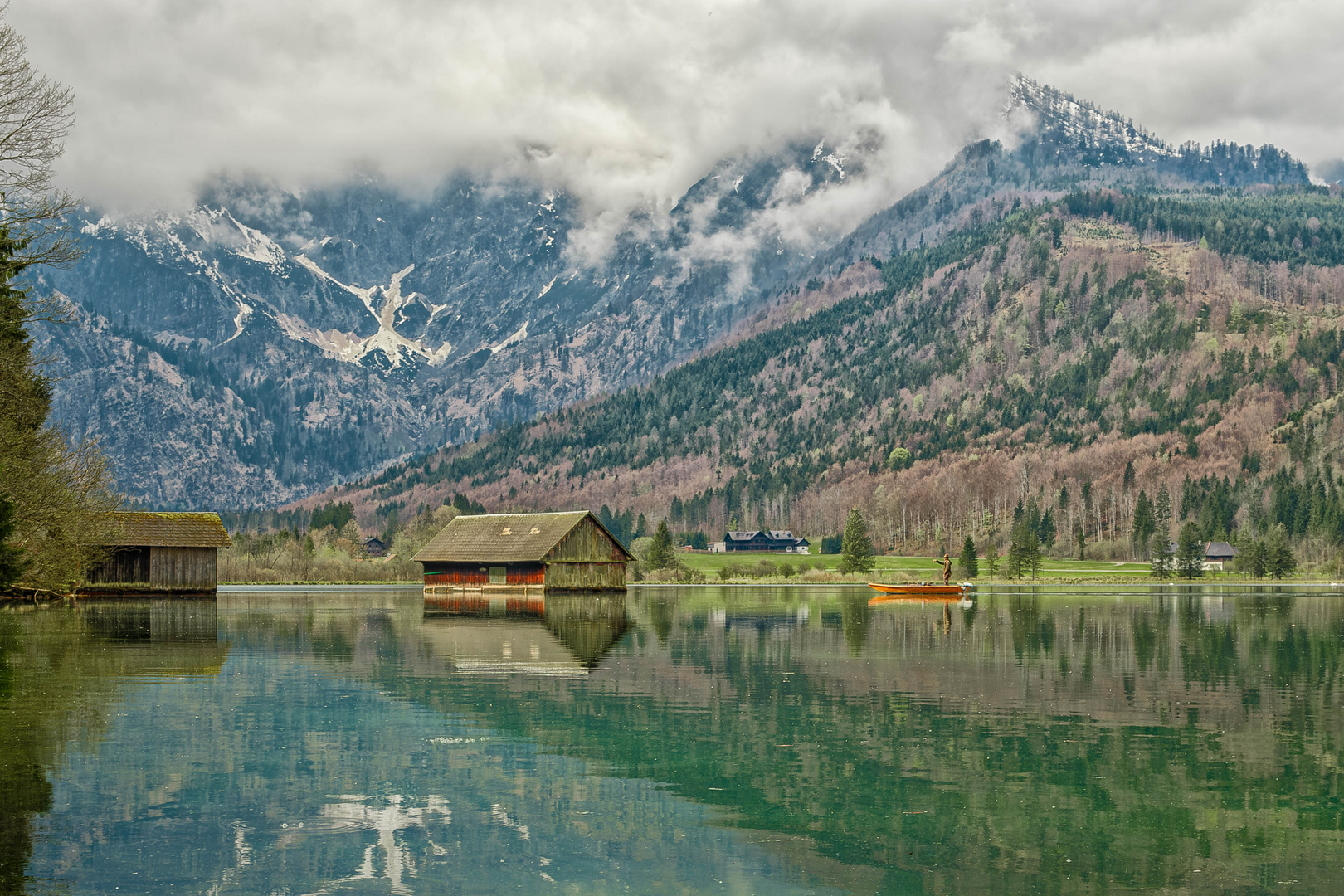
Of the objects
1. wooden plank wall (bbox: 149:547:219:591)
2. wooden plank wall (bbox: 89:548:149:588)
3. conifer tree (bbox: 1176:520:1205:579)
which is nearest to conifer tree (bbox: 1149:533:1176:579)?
conifer tree (bbox: 1176:520:1205:579)

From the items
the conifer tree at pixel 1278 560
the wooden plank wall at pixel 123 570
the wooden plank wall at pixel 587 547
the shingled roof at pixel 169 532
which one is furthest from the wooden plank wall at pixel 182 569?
the conifer tree at pixel 1278 560

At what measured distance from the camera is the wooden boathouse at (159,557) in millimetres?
92375

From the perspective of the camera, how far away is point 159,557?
312 ft

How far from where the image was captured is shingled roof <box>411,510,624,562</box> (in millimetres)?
106375

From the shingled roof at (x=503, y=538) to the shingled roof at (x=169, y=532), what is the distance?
20.7 m

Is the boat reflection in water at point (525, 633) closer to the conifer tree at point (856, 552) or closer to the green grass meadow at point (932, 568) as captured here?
the conifer tree at point (856, 552)

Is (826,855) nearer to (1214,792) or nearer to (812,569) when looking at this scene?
(1214,792)

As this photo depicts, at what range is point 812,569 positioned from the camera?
527ft

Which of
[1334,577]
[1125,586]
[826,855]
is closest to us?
[826,855]

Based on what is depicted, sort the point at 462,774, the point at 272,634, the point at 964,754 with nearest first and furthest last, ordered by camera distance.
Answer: the point at 462,774
the point at 964,754
the point at 272,634

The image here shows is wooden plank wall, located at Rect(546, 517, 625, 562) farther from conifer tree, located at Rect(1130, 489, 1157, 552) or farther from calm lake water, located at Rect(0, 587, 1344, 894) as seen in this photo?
conifer tree, located at Rect(1130, 489, 1157, 552)

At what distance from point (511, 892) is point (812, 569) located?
483ft

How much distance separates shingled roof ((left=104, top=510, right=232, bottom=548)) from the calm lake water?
5207cm

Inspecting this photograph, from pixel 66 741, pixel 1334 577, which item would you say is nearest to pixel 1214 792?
pixel 66 741
